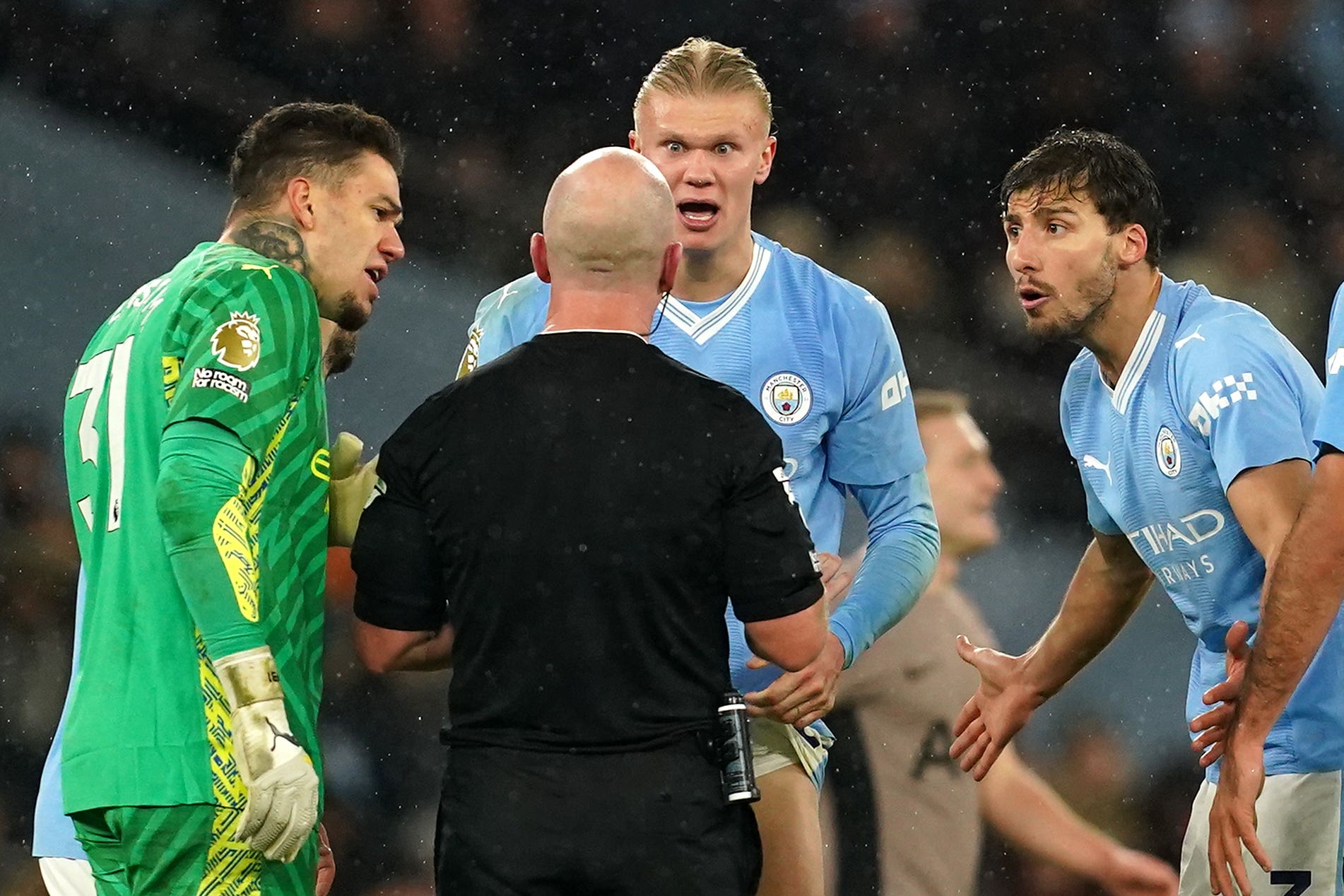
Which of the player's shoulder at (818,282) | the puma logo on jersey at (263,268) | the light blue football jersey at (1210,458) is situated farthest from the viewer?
the player's shoulder at (818,282)

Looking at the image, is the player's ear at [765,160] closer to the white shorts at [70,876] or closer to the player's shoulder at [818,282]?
the player's shoulder at [818,282]

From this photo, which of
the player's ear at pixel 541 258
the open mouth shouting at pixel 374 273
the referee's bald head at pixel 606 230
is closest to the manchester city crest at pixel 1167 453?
the referee's bald head at pixel 606 230

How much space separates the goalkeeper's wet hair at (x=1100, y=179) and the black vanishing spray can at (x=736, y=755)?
162 cm

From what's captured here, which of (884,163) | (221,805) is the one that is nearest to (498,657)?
(221,805)

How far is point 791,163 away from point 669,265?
10.3ft

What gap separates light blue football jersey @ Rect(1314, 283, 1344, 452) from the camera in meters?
2.29

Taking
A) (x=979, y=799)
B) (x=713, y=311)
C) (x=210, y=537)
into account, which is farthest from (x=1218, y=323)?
(x=979, y=799)

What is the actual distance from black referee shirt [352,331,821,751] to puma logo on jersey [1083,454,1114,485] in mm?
1199

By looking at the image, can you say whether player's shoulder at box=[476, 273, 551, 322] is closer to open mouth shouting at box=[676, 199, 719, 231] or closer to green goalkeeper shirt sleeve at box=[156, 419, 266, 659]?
open mouth shouting at box=[676, 199, 719, 231]

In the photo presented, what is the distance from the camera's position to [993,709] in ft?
10.3

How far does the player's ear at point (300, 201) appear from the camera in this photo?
2488mm

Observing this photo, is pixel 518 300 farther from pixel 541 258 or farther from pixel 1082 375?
pixel 1082 375

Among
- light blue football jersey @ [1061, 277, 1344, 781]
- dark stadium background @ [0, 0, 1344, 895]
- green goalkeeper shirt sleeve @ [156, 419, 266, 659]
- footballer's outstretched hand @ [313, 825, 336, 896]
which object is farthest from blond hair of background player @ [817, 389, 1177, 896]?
green goalkeeper shirt sleeve @ [156, 419, 266, 659]

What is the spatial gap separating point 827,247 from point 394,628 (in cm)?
329
